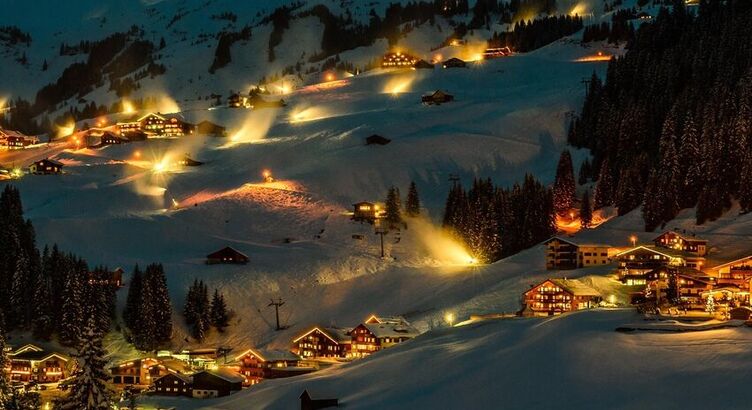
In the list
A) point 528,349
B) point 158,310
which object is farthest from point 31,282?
point 528,349

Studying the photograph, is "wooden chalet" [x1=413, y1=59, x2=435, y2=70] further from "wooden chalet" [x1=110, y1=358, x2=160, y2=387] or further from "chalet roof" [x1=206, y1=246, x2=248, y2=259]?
"wooden chalet" [x1=110, y1=358, x2=160, y2=387]

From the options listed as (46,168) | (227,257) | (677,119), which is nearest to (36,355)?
(227,257)

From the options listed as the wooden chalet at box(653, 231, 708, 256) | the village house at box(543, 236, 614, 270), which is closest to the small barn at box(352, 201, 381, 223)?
the village house at box(543, 236, 614, 270)

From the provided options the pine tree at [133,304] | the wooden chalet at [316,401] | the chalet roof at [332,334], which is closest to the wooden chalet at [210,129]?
the pine tree at [133,304]

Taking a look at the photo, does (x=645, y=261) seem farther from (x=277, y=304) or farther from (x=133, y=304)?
(x=133, y=304)

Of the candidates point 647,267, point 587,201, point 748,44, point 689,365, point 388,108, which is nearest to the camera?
point 689,365

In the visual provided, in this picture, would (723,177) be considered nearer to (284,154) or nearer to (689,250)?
(689,250)
